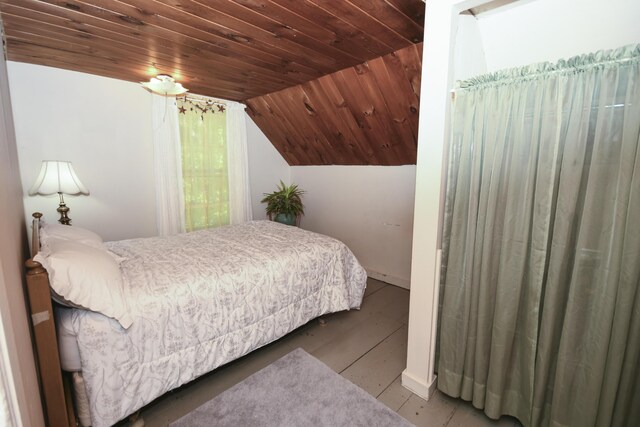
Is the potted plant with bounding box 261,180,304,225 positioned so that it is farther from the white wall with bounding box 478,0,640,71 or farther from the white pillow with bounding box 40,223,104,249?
the white wall with bounding box 478,0,640,71

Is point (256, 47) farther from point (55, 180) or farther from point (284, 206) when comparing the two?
point (284, 206)

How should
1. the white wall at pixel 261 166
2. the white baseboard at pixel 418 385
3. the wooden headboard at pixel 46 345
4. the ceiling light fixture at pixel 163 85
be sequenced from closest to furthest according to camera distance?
the wooden headboard at pixel 46 345 < the white baseboard at pixel 418 385 < the ceiling light fixture at pixel 163 85 < the white wall at pixel 261 166

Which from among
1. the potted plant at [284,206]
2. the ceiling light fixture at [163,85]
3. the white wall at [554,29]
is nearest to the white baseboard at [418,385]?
the white wall at [554,29]

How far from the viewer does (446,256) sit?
5.49 feet

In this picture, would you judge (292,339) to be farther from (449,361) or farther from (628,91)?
(628,91)

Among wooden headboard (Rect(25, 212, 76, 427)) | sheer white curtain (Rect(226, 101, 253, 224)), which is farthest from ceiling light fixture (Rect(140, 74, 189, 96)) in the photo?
wooden headboard (Rect(25, 212, 76, 427))

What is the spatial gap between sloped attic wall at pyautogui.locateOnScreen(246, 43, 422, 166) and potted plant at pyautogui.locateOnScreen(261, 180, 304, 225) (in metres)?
0.59

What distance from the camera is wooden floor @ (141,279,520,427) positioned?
5.45 feet

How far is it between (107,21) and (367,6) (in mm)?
1548

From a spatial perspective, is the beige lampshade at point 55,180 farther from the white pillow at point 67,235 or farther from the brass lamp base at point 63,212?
the white pillow at point 67,235

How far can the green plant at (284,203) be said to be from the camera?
417 centimetres

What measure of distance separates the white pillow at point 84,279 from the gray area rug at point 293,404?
2.41 ft

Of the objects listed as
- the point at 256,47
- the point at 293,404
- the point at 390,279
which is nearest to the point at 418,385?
the point at 293,404

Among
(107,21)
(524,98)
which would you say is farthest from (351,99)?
(107,21)
